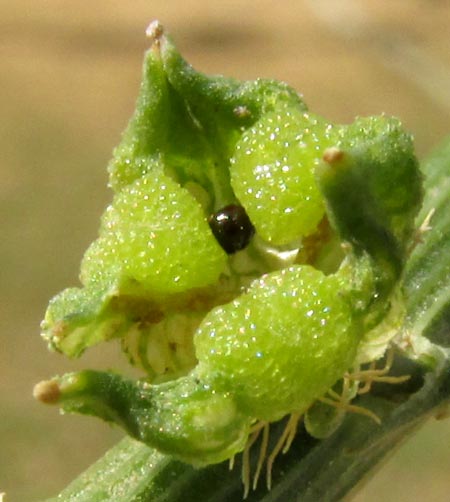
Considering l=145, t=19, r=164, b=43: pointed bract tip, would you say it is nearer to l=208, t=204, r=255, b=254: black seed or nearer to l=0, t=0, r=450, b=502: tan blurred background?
l=208, t=204, r=255, b=254: black seed

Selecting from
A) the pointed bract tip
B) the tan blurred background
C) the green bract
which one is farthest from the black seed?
the tan blurred background

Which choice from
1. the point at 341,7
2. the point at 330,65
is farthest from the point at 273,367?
the point at 330,65

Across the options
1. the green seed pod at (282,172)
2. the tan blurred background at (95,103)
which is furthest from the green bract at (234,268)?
the tan blurred background at (95,103)

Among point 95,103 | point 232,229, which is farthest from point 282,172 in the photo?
point 95,103

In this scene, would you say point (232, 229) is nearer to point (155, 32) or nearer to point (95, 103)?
point (155, 32)

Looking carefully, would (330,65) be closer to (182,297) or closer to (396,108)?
(396,108)

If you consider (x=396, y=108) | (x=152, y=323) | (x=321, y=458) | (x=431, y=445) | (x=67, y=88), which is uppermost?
(x=67, y=88)
